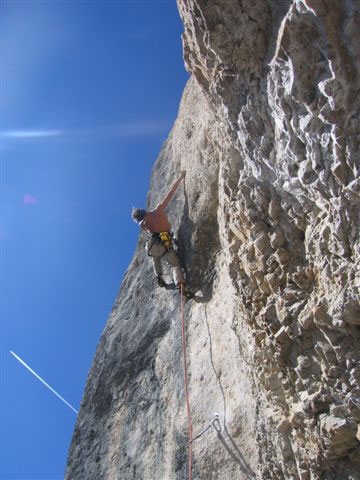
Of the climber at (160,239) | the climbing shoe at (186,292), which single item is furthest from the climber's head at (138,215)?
the climbing shoe at (186,292)

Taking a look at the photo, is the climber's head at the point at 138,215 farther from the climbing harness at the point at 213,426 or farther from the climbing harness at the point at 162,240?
the climbing harness at the point at 213,426

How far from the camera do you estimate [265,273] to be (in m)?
5.14

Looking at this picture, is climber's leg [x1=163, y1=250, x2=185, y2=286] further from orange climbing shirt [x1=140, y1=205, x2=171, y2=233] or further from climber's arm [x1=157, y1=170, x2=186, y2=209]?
climber's arm [x1=157, y1=170, x2=186, y2=209]

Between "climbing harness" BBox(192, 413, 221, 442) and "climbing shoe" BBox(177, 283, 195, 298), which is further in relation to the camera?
"climbing shoe" BBox(177, 283, 195, 298)

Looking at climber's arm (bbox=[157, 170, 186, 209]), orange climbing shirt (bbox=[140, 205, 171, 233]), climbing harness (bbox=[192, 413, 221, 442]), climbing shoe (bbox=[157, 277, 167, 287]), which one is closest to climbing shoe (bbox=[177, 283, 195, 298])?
climbing shoe (bbox=[157, 277, 167, 287])

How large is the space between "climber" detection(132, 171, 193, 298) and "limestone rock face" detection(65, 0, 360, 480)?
Answer: 22 cm

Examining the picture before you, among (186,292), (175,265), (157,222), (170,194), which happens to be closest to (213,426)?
(186,292)

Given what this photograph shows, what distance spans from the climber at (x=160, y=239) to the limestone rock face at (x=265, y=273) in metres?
0.22

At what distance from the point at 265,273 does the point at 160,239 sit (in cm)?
326

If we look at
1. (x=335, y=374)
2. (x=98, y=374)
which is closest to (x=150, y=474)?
(x=98, y=374)

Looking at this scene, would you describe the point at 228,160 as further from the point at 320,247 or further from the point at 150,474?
the point at 150,474

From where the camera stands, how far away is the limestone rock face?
3.91m

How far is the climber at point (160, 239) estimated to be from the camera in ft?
25.5

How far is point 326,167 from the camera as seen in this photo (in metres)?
3.94
